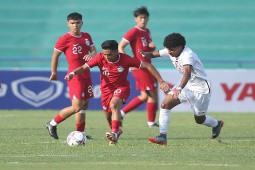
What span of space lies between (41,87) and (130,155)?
10.5 metres

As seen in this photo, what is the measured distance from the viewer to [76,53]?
1291 centimetres

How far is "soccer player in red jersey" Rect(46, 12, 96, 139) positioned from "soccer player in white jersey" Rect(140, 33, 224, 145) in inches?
49.1

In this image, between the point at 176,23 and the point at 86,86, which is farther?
the point at 176,23

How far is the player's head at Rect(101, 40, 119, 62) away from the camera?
11.8 meters

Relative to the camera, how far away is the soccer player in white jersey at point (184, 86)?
11.5m

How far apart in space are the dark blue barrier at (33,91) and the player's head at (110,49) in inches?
331

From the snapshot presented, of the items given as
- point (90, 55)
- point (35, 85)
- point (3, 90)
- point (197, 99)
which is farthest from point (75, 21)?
point (3, 90)

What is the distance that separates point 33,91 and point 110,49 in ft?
28.9

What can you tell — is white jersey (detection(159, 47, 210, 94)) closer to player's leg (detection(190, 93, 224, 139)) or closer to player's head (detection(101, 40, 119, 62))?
player's leg (detection(190, 93, 224, 139))

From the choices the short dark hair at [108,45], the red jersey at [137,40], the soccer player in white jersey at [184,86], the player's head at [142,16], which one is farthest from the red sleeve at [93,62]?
the player's head at [142,16]

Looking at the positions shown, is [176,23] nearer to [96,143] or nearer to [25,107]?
[25,107]

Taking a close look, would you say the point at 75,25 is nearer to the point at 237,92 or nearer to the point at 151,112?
the point at 151,112

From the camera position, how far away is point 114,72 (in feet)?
39.7

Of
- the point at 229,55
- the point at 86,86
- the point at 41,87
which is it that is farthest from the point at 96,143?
the point at 229,55
